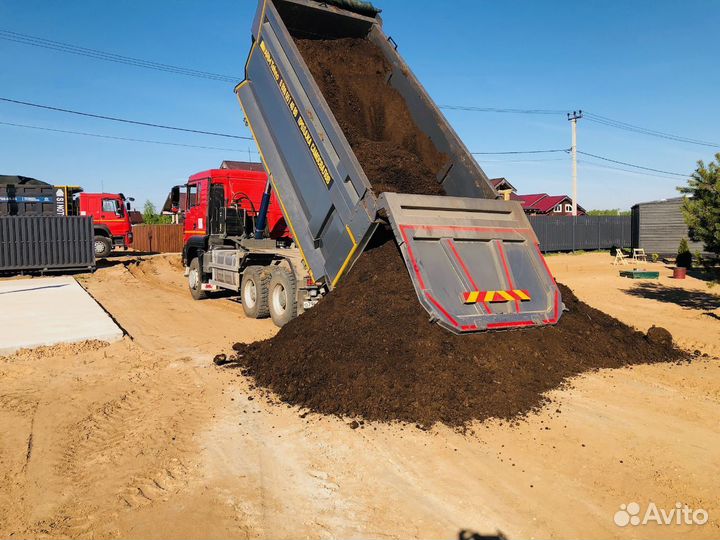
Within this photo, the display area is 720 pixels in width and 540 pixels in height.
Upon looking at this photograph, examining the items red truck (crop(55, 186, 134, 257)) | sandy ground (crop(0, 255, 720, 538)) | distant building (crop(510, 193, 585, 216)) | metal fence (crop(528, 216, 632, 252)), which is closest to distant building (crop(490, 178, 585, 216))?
distant building (crop(510, 193, 585, 216))

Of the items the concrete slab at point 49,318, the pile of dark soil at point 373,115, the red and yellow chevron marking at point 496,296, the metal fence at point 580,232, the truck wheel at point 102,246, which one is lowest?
the concrete slab at point 49,318

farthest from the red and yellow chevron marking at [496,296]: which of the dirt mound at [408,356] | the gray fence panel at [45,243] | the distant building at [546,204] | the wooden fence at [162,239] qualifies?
the distant building at [546,204]

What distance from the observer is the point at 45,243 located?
17969mm

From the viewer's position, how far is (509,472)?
3684 millimetres

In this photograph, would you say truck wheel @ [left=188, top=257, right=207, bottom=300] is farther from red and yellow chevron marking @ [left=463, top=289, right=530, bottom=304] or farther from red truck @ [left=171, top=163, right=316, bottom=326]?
red and yellow chevron marking @ [left=463, top=289, right=530, bottom=304]

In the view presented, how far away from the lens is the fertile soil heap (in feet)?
15.7

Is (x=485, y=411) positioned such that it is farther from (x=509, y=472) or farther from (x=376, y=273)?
(x=376, y=273)

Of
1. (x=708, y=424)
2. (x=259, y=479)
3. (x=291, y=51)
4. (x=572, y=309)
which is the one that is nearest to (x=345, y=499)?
(x=259, y=479)

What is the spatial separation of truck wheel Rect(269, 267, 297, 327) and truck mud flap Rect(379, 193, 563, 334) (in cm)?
296

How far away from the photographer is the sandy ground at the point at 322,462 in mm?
→ 3125

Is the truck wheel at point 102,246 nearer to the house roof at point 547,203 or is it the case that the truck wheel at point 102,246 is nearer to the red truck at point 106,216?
the red truck at point 106,216

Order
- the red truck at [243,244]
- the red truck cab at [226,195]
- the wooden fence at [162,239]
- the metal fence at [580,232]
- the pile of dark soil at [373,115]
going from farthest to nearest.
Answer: the metal fence at [580,232] → the wooden fence at [162,239] → the red truck cab at [226,195] → the red truck at [243,244] → the pile of dark soil at [373,115]

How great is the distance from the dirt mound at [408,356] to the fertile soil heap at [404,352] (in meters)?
0.01

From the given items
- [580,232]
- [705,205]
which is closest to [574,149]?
[580,232]
